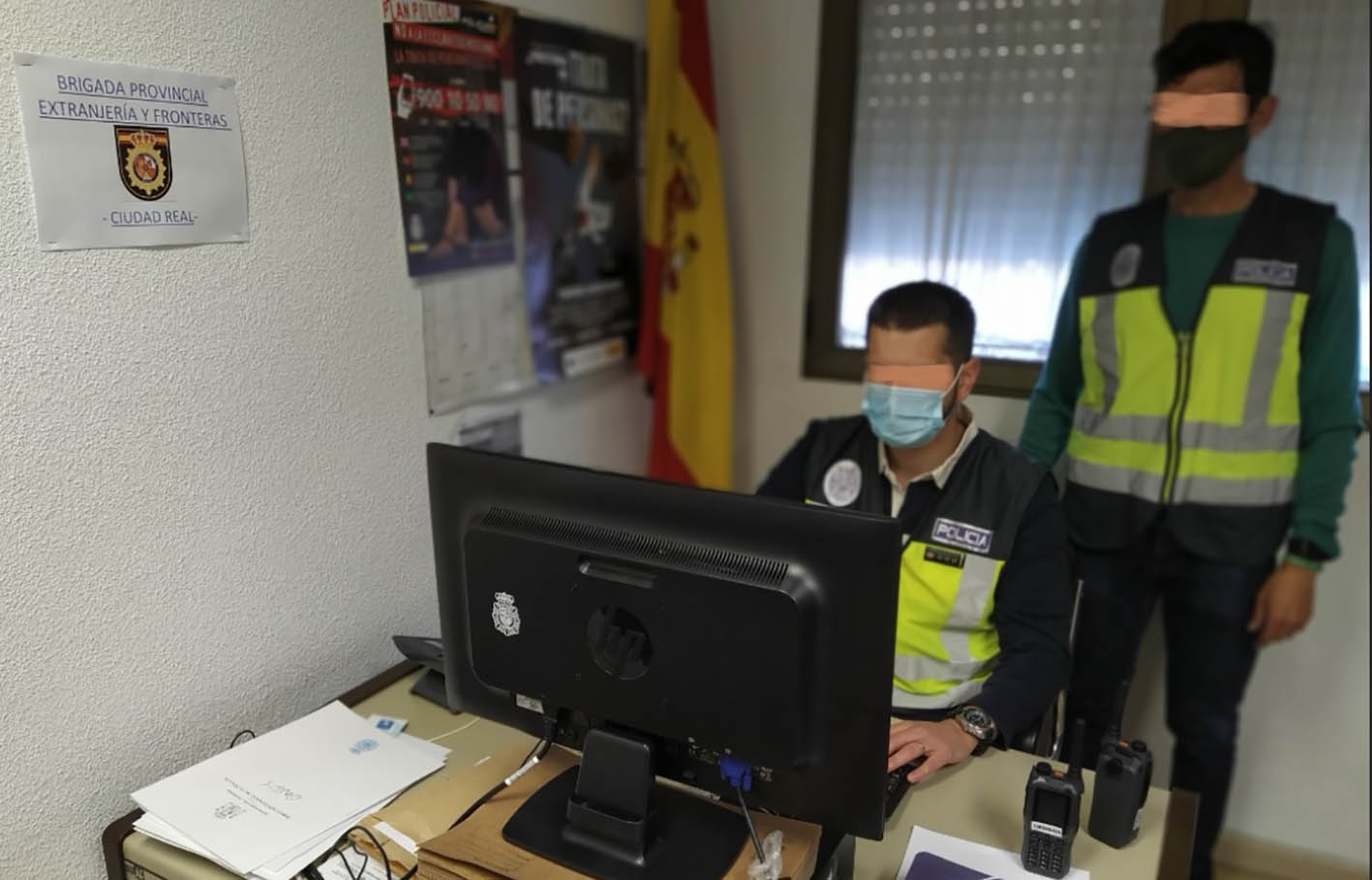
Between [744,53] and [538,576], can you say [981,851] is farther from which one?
[744,53]

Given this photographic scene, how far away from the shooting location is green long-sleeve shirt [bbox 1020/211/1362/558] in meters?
1.85

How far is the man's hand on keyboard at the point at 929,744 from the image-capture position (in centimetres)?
132

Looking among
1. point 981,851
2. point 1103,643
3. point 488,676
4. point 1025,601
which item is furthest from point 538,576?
point 1103,643

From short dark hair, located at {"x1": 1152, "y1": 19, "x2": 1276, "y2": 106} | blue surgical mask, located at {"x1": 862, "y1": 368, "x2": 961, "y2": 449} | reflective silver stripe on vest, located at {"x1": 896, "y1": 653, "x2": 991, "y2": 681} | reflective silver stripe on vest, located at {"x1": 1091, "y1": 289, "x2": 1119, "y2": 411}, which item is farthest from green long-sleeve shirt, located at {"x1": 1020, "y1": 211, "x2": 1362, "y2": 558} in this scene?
reflective silver stripe on vest, located at {"x1": 896, "y1": 653, "x2": 991, "y2": 681}

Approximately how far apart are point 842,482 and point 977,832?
2.21 feet

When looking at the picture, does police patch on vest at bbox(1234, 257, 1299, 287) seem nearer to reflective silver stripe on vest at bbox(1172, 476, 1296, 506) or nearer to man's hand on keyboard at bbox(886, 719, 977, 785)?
reflective silver stripe on vest at bbox(1172, 476, 1296, 506)

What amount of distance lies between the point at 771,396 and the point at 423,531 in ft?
3.97

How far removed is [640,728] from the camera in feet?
3.48

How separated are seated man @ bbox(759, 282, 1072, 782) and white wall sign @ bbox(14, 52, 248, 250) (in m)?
1.08

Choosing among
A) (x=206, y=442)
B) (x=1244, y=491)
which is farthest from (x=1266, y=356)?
(x=206, y=442)

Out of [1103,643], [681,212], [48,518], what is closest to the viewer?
[48,518]

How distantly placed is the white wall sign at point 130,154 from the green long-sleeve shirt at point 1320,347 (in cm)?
177

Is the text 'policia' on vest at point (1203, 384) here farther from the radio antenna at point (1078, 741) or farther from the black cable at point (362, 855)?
the black cable at point (362, 855)

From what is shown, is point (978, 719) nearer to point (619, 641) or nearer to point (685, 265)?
point (619, 641)
